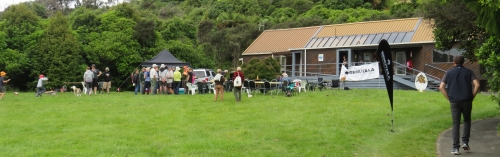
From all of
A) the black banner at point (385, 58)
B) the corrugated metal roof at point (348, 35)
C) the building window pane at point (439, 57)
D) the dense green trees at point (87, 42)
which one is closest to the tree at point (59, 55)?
the dense green trees at point (87, 42)

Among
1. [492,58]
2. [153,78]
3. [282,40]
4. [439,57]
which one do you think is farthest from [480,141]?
[282,40]

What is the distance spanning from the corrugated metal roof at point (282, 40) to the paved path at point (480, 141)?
2744 cm

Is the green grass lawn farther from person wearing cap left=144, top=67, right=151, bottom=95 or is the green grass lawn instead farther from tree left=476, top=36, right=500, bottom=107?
person wearing cap left=144, top=67, right=151, bottom=95

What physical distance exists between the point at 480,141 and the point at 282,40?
3366 centimetres

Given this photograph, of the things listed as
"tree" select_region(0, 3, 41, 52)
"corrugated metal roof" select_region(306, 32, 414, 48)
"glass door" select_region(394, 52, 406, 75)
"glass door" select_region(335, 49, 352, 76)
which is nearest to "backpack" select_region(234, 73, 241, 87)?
"glass door" select_region(394, 52, 406, 75)

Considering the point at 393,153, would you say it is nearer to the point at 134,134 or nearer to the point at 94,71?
the point at 134,134

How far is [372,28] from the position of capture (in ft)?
124

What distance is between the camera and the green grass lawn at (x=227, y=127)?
1046 cm

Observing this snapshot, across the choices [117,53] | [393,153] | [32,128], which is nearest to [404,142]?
[393,153]

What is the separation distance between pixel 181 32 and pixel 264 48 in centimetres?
711

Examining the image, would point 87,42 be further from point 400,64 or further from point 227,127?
point 227,127

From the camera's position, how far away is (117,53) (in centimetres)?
3847

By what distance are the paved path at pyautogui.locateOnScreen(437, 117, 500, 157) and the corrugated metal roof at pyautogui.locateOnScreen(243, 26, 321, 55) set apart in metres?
27.4

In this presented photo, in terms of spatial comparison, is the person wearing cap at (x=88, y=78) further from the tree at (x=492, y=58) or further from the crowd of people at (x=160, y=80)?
the tree at (x=492, y=58)
